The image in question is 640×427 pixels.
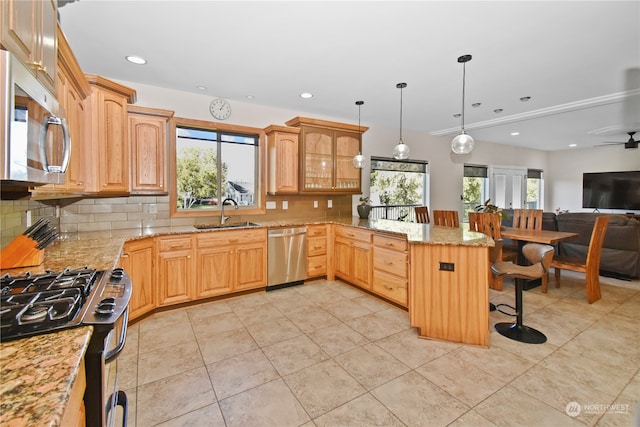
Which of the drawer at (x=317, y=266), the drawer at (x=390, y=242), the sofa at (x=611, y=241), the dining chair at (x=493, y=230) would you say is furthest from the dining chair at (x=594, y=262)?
the drawer at (x=317, y=266)

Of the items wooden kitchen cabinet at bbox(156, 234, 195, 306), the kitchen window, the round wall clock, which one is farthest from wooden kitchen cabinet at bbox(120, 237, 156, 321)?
the round wall clock

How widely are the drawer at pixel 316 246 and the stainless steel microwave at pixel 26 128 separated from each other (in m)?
3.19

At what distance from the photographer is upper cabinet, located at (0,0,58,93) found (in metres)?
0.89

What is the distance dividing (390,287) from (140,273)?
8.61 feet

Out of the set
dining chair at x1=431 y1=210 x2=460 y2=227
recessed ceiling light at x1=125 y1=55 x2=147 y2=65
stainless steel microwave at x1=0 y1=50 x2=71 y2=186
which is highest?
recessed ceiling light at x1=125 y1=55 x2=147 y2=65

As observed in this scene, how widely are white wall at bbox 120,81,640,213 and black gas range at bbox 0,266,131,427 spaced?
290 cm

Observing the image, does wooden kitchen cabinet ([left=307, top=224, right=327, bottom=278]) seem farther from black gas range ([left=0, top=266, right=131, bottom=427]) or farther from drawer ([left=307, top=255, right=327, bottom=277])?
black gas range ([left=0, top=266, right=131, bottom=427])

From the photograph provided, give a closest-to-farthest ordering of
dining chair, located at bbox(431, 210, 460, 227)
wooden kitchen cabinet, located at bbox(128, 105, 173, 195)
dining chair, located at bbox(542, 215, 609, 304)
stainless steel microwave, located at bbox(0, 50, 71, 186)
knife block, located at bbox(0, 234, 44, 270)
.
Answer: stainless steel microwave, located at bbox(0, 50, 71, 186)
knife block, located at bbox(0, 234, 44, 270)
wooden kitchen cabinet, located at bbox(128, 105, 173, 195)
dining chair, located at bbox(542, 215, 609, 304)
dining chair, located at bbox(431, 210, 460, 227)

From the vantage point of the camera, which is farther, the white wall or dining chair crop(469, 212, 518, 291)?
the white wall

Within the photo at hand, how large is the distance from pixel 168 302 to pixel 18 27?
9.35 ft

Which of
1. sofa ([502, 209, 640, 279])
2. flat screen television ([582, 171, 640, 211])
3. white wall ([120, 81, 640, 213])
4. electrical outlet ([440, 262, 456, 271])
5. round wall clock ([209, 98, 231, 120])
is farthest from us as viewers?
flat screen television ([582, 171, 640, 211])

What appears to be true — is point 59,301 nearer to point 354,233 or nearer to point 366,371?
point 366,371

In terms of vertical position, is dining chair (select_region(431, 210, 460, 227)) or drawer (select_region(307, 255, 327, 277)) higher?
dining chair (select_region(431, 210, 460, 227))

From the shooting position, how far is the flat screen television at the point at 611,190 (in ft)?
23.5
